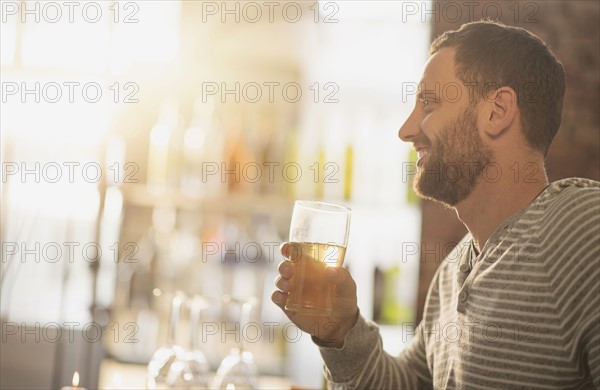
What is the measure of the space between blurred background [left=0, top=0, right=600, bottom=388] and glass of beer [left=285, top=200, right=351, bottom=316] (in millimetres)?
898

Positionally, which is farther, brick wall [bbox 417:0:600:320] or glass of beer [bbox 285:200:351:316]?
brick wall [bbox 417:0:600:320]

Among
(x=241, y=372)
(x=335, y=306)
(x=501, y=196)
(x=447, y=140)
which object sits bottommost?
(x=241, y=372)

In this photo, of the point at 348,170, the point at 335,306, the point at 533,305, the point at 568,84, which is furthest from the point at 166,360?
the point at 568,84

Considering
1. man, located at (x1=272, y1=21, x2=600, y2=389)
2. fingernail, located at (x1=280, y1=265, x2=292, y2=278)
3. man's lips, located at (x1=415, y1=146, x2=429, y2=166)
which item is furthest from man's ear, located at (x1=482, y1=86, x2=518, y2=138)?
fingernail, located at (x1=280, y1=265, x2=292, y2=278)

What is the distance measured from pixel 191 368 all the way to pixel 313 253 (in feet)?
1.75

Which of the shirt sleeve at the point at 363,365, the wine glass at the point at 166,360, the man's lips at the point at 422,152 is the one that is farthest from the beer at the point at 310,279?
the wine glass at the point at 166,360

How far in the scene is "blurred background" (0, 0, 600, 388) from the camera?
2412 millimetres

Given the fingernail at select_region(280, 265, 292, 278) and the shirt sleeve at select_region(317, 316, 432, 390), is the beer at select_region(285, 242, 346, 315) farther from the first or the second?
the shirt sleeve at select_region(317, 316, 432, 390)

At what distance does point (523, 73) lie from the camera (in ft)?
5.19

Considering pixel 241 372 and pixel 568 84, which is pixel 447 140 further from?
pixel 568 84

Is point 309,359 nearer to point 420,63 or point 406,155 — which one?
point 406,155

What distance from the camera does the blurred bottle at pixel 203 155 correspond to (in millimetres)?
2554

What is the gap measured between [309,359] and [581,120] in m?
1.35

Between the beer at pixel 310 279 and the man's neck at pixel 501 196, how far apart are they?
33 cm
